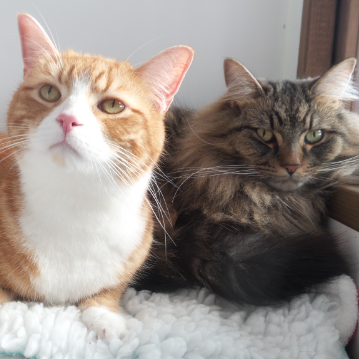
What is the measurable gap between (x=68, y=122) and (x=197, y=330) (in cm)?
55

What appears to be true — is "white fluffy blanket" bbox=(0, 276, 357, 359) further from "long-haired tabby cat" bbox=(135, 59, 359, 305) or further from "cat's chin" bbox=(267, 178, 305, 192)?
"cat's chin" bbox=(267, 178, 305, 192)

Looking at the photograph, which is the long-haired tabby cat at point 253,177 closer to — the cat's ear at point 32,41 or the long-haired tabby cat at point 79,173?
the long-haired tabby cat at point 79,173

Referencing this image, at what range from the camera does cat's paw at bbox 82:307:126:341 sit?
76 centimetres

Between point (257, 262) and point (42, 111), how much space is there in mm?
658

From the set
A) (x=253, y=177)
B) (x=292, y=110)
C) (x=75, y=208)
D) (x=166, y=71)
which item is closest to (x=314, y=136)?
(x=292, y=110)

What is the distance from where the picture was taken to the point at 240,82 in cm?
117

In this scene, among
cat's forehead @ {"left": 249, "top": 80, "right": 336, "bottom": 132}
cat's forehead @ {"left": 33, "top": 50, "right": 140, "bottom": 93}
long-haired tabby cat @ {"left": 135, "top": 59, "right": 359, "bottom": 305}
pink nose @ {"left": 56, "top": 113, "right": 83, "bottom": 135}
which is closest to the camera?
pink nose @ {"left": 56, "top": 113, "right": 83, "bottom": 135}

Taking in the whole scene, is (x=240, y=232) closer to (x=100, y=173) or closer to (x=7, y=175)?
(x=100, y=173)

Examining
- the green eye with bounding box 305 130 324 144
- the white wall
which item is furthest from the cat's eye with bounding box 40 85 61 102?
the white wall

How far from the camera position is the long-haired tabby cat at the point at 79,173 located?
0.72 m

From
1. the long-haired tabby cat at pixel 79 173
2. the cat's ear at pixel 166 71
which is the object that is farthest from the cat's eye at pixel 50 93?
the cat's ear at pixel 166 71

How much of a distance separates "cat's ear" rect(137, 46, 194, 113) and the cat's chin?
460 millimetres

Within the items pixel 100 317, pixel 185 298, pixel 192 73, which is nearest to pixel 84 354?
pixel 100 317

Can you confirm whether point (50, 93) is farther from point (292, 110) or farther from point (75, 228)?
point (292, 110)
